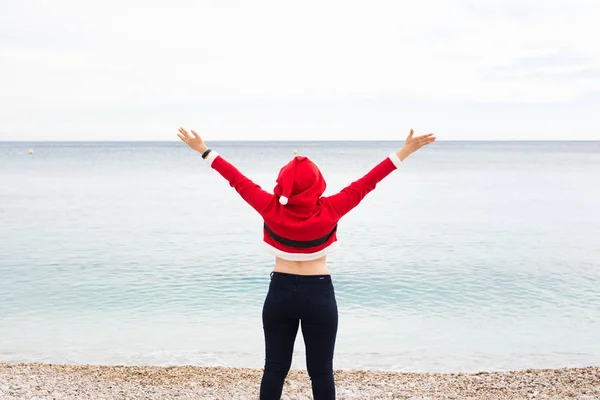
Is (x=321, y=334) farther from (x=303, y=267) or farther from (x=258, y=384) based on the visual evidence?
(x=258, y=384)

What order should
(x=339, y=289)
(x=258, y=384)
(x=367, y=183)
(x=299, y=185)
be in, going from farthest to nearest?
(x=339, y=289) < (x=258, y=384) < (x=367, y=183) < (x=299, y=185)

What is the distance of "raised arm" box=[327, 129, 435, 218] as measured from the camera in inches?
159

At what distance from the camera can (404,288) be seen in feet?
47.0

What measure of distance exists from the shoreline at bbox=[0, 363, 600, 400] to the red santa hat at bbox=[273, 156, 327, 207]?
322cm

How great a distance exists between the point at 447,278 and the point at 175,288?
651 centimetres

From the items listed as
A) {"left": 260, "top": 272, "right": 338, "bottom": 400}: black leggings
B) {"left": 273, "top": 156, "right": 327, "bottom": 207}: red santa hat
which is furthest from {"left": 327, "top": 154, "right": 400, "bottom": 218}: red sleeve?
{"left": 260, "top": 272, "right": 338, "bottom": 400}: black leggings

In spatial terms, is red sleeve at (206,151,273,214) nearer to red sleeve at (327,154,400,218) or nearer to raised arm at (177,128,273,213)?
raised arm at (177,128,273,213)

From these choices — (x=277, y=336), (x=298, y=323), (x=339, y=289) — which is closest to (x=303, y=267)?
(x=298, y=323)

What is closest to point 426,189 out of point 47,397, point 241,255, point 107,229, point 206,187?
point 206,187

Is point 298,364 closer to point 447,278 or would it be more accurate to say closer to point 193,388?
point 193,388

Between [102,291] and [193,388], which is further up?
[193,388]

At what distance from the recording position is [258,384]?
7.15 m

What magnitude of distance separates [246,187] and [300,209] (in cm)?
41

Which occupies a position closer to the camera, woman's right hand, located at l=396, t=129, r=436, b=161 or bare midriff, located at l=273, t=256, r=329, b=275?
bare midriff, located at l=273, t=256, r=329, b=275
